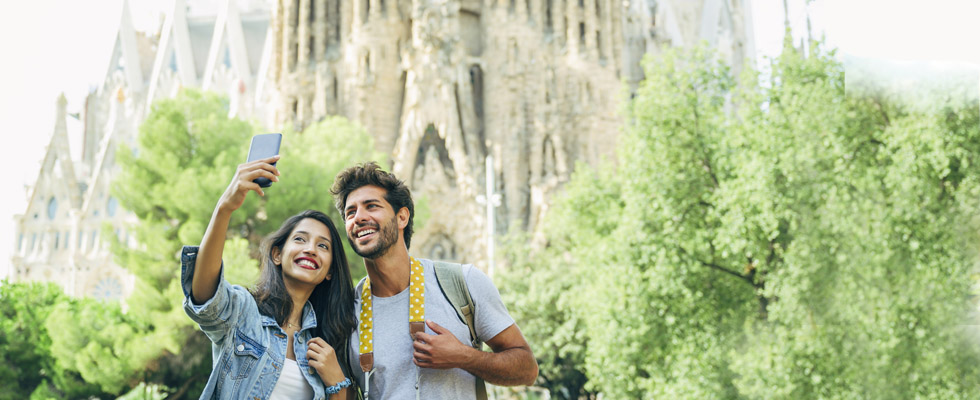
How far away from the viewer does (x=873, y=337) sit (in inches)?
341

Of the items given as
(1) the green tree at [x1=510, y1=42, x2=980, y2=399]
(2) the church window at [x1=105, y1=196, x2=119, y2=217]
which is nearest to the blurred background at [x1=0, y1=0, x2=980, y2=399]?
(1) the green tree at [x1=510, y1=42, x2=980, y2=399]

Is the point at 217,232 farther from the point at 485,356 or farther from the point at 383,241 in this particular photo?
the point at 485,356

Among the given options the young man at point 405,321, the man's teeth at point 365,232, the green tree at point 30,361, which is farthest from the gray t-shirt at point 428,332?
the green tree at point 30,361

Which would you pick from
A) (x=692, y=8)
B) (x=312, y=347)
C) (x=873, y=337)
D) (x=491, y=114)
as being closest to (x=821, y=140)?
(x=873, y=337)

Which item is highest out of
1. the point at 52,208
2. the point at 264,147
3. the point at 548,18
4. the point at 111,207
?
the point at 548,18

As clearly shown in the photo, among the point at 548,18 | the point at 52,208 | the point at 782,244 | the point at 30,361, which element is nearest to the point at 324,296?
the point at 782,244

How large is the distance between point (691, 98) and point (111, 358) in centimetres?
1137

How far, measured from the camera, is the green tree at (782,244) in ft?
26.7

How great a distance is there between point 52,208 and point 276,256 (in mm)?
43627

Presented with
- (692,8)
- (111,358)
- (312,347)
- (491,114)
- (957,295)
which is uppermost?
(692,8)

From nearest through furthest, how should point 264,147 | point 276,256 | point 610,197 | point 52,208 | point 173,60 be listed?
1. point 264,147
2. point 276,256
3. point 610,197
4. point 52,208
5. point 173,60

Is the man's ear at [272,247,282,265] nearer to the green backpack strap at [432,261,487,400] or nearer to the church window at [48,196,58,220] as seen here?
the green backpack strap at [432,261,487,400]

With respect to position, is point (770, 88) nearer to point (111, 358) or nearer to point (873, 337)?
point (873, 337)

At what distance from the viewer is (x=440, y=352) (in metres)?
2.62
